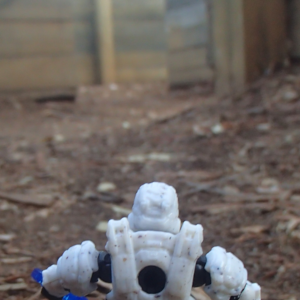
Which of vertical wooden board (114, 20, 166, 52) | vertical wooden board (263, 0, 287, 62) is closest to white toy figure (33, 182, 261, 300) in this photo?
vertical wooden board (263, 0, 287, 62)

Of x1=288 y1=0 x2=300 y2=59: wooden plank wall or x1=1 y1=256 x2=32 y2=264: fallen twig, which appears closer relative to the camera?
x1=1 y1=256 x2=32 y2=264: fallen twig

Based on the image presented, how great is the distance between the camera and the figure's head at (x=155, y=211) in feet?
2.58

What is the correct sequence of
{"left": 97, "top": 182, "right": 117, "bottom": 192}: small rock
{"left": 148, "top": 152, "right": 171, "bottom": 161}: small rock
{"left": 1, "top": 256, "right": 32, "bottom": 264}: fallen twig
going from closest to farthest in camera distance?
1. {"left": 1, "top": 256, "right": 32, "bottom": 264}: fallen twig
2. {"left": 97, "top": 182, "right": 117, "bottom": 192}: small rock
3. {"left": 148, "top": 152, "right": 171, "bottom": 161}: small rock

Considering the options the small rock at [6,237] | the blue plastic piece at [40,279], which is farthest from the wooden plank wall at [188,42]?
the blue plastic piece at [40,279]

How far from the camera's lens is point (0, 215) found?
71.1 inches

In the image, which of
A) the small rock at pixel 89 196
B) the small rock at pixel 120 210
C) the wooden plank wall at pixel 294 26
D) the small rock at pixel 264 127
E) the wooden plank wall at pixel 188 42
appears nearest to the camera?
the small rock at pixel 120 210

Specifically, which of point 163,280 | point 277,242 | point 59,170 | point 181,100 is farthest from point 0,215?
point 181,100

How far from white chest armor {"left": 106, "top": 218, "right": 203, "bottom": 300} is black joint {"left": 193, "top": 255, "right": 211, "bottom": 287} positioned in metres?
0.04

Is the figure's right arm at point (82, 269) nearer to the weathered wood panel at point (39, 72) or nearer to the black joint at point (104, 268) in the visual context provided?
the black joint at point (104, 268)

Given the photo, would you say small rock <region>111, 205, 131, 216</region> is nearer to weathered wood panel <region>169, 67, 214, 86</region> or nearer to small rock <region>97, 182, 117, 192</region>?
small rock <region>97, 182, 117, 192</region>

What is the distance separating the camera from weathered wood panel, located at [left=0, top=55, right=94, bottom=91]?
15.6 feet

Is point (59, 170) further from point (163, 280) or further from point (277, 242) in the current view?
point (163, 280)

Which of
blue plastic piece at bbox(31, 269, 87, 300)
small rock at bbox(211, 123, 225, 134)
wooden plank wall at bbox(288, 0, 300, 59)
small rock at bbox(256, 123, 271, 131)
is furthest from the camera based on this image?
wooden plank wall at bbox(288, 0, 300, 59)

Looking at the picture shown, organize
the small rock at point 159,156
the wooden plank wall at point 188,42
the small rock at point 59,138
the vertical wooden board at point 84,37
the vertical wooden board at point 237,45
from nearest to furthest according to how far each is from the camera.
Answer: the small rock at point 159,156, the small rock at point 59,138, the vertical wooden board at point 237,45, the wooden plank wall at point 188,42, the vertical wooden board at point 84,37
